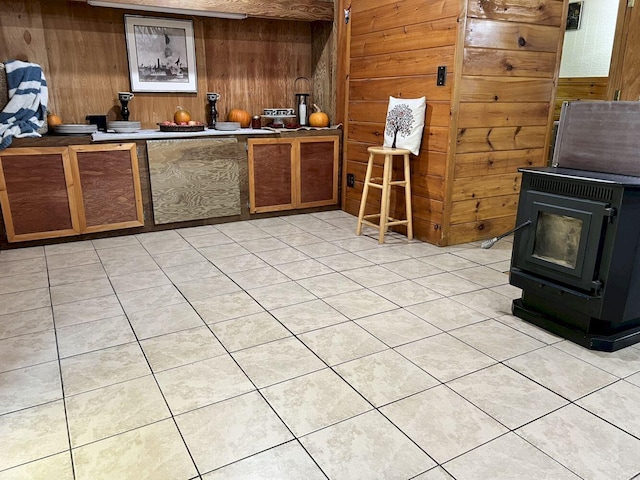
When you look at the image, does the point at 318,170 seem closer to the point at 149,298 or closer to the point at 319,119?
the point at 319,119

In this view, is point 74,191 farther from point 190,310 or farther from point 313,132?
point 313,132

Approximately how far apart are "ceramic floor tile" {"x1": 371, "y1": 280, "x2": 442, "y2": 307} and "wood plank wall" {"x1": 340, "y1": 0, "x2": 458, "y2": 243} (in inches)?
35.9

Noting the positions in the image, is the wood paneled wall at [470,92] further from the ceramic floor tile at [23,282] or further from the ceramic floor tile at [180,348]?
the ceramic floor tile at [23,282]

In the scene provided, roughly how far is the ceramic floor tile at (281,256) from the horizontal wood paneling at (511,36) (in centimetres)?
187

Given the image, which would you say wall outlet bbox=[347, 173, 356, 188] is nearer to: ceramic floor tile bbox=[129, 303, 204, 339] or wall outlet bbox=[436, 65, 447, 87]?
wall outlet bbox=[436, 65, 447, 87]

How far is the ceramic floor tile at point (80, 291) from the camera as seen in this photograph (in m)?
2.72

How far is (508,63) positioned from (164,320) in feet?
9.68

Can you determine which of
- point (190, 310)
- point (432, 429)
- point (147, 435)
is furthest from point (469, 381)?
point (190, 310)

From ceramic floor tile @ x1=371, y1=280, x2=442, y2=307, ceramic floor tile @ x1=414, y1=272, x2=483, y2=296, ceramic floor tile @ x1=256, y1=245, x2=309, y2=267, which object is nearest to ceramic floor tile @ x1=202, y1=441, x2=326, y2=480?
ceramic floor tile @ x1=371, y1=280, x2=442, y2=307

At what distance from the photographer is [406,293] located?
2.80 m

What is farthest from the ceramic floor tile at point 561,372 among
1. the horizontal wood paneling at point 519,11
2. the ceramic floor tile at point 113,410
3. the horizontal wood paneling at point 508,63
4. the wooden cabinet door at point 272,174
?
the wooden cabinet door at point 272,174

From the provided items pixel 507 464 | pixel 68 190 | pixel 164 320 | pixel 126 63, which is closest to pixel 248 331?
pixel 164 320

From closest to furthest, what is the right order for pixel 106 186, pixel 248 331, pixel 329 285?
1. pixel 248 331
2. pixel 329 285
3. pixel 106 186

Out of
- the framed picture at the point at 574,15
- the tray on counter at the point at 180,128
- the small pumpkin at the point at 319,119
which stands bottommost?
the tray on counter at the point at 180,128
